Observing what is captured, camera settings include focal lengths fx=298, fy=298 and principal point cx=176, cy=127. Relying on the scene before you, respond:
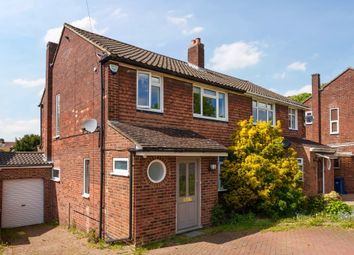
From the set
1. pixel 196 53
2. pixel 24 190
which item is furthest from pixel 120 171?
pixel 196 53

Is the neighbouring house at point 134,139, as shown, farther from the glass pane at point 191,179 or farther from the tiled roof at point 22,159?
the tiled roof at point 22,159

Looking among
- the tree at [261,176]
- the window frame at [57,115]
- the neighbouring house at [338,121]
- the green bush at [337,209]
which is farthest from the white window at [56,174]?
the neighbouring house at [338,121]

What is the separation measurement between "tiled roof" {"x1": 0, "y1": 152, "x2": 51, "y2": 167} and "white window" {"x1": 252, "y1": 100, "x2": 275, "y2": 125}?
36.3 ft

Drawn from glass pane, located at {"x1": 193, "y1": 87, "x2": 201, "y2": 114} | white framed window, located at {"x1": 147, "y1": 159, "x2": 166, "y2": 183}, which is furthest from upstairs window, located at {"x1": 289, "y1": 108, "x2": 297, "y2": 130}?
white framed window, located at {"x1": 147, "y1": 159, "x2": 166, "y2": 183}

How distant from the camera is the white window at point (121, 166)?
29.5 ft

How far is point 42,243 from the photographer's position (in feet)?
36.5

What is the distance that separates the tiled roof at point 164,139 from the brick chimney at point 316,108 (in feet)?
52.2

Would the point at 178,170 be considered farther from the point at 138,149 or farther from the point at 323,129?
the point at 323,129

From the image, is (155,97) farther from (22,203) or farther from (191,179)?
(22,203)

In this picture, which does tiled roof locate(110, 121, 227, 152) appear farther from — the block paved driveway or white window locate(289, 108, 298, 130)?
white window locate(289, 108, 298, 130)

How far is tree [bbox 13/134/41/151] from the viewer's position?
34719mm

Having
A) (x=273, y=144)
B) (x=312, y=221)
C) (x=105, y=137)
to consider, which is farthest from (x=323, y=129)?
(x=105, y=137)

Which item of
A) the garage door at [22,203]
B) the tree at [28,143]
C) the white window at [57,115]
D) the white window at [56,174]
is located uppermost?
the white window at [57,115]

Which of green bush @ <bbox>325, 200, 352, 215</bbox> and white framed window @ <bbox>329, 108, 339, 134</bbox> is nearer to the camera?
green bush @ <bbox>325, 200, 352, 215</bbox>
